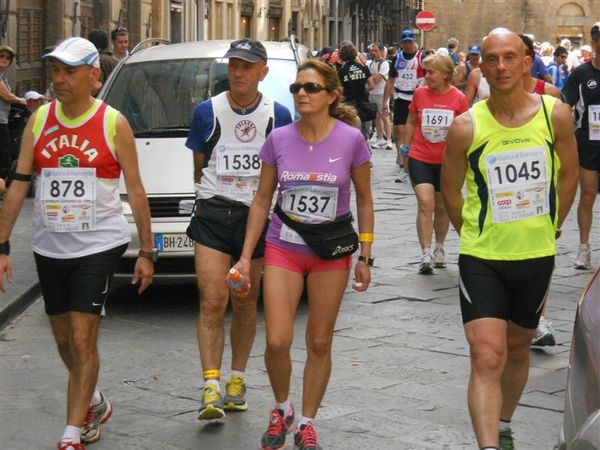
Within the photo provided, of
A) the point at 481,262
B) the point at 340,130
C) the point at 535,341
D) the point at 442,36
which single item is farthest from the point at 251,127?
the point at 442,36

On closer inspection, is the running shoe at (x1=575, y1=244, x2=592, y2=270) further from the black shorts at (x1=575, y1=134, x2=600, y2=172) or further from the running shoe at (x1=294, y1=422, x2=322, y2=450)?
the running shoe at (x1=294, y1=422, x2=322, y2=450)

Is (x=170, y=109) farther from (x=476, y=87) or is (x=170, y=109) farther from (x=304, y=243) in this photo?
(x=476, y=87)

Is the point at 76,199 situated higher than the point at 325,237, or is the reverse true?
the point at 76,199

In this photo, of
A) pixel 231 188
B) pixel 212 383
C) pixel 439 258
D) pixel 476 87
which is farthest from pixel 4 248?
pixel 476 87

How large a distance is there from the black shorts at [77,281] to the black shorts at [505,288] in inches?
58.2

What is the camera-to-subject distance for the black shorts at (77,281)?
19.9ft

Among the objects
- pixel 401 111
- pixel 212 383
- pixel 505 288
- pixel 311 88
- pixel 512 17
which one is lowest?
pixel 212 383

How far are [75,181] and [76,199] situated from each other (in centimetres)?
7

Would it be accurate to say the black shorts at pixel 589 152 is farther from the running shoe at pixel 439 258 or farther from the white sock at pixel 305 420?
the white sock at pixel 305 420

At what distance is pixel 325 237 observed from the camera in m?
6.16

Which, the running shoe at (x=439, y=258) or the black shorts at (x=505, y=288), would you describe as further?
the running shoe at (x=439, y=258)

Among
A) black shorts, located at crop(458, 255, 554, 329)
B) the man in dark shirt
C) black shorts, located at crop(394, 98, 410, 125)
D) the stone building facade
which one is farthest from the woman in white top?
the stone building facade

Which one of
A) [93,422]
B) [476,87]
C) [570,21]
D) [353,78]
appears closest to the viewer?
[93,422]

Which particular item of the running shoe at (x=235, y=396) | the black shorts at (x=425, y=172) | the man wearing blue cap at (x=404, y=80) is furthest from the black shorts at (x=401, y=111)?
the running shoe at (x=235, y=396)
